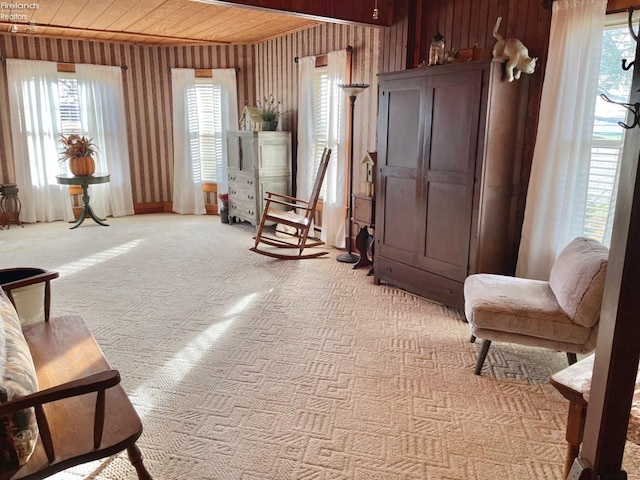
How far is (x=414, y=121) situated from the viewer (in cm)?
369

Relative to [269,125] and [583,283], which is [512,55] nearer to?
[583,283]

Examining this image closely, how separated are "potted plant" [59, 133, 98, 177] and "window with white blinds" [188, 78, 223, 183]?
1531 millimetres

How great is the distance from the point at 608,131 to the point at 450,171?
0.99 m

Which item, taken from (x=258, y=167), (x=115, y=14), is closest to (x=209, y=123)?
(x=258, y=167)

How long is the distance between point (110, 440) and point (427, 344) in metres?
2.07

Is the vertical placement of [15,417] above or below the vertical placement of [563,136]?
below

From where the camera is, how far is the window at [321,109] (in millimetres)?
5512

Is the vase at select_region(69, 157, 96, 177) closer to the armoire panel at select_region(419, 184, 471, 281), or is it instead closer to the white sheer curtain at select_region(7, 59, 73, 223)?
the white sheer curtain at select_region(7, 59, 73, 223)

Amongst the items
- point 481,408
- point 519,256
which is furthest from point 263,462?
point 519,256

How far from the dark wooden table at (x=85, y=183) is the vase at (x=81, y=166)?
2.2 inches

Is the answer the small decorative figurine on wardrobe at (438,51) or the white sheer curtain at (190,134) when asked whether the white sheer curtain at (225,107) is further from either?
the small decorative figurine on wardrobe at (438,51)

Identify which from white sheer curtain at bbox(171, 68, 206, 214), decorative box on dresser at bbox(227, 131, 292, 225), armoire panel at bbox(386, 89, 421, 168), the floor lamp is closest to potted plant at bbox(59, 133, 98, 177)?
white sheer curtain at bbox(171, 68, 206, 214)

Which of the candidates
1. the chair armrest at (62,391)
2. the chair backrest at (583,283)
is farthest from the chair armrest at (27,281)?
the chair backrest at (583,283)

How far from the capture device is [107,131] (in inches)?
276
